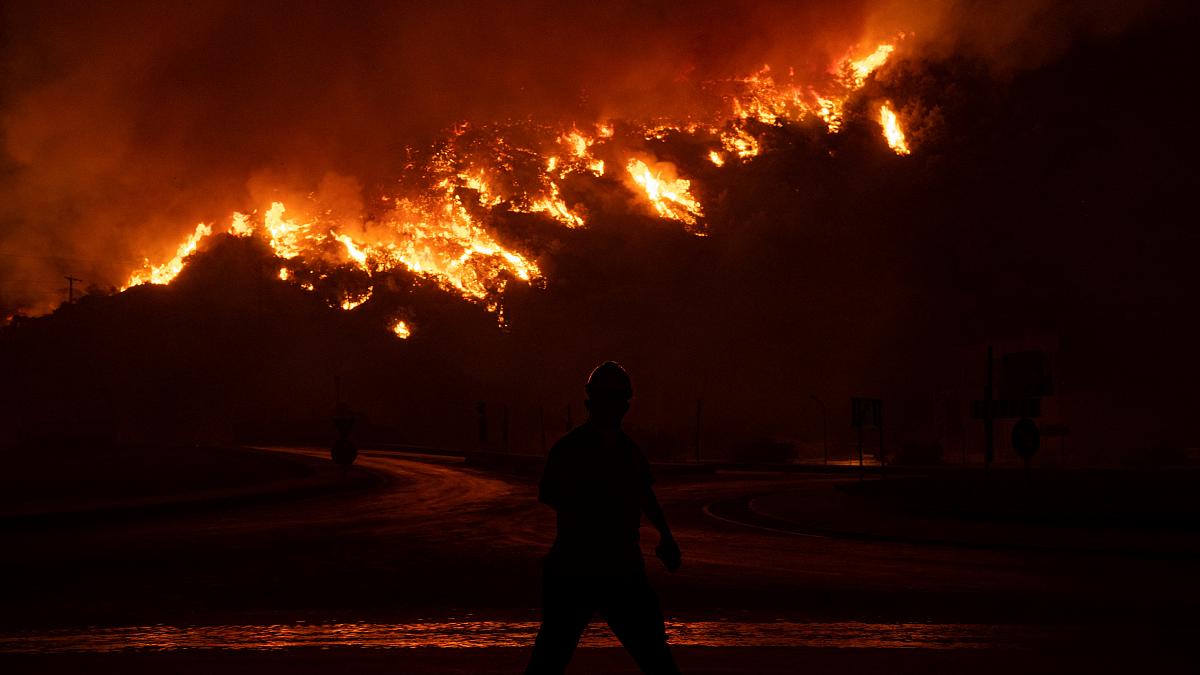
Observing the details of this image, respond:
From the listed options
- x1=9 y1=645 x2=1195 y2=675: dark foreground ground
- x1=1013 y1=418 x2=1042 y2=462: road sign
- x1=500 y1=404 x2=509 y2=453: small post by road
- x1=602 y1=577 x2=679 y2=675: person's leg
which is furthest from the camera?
x1=500 y1=404 x2=509 y2=453: small post by road

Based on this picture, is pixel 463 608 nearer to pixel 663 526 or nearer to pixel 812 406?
pixel 663 526

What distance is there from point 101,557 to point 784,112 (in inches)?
3333

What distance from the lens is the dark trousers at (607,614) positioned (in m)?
5.67

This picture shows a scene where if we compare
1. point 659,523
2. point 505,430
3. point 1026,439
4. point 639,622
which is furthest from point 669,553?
point 505,430

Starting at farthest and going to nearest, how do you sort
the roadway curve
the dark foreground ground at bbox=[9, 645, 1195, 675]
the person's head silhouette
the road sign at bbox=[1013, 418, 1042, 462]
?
the road sign at bbox=[1013, 418, 1042, 462]
the roadway curve
the dark foreground ground at bbox=[9, 645, 1195, 675]
the person's head silhouette

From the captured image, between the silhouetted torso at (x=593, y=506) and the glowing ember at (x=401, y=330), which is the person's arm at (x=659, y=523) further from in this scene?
the glowing ember at (x=401, y=330)

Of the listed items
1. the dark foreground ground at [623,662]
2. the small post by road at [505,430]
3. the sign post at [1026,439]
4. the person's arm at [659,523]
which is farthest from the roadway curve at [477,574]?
the small post by road at [505,430]

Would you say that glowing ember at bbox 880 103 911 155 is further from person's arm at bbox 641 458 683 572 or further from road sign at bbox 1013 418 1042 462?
person's arm at bbox 641 458 683 572

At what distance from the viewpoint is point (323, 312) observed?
329 ft

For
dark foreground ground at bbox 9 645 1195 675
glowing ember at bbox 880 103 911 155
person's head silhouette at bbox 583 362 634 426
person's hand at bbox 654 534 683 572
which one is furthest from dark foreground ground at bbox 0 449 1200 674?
glowing ember at bbox 880 103 911 155

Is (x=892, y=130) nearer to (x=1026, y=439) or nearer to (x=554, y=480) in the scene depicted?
(x=1026, y=439)

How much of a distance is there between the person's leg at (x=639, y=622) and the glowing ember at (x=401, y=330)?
310 feet

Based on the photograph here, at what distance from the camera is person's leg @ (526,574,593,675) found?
570 cm

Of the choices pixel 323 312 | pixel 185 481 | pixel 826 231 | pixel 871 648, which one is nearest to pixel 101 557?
pixel 871 648
